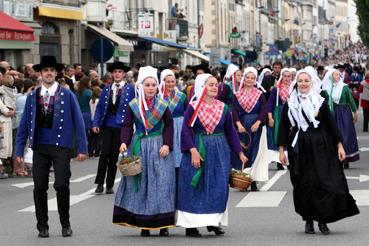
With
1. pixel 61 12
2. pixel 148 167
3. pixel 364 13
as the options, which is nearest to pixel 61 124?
pixel 148 167

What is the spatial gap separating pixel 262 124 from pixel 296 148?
5146 millimetres

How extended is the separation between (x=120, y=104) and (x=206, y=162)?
187 inches

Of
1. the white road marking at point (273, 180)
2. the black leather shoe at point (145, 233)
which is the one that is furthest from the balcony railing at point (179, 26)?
the black leather shoe at point (145, 233)

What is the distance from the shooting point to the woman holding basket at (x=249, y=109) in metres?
17.5

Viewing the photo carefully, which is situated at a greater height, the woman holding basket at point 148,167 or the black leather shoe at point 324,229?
the woman holding basket at point 148,167

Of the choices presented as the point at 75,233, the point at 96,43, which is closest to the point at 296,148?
the point at 75,233

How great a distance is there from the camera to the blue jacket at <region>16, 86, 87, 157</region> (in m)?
12.4

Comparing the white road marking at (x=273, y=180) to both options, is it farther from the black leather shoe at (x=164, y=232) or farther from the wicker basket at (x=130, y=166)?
the wicker basket at (x=130, y=166)

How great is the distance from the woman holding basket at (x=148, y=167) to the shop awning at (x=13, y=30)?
774 inches

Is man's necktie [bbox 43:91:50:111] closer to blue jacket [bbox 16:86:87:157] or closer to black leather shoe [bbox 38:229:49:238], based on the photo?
blue jacket [bbox 16:86:87:157]

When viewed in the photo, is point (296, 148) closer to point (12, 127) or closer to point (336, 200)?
point (336, 200)

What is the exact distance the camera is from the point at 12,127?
822 inches

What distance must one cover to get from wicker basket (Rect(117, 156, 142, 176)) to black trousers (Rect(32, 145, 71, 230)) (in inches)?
23.3

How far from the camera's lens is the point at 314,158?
485 inches
